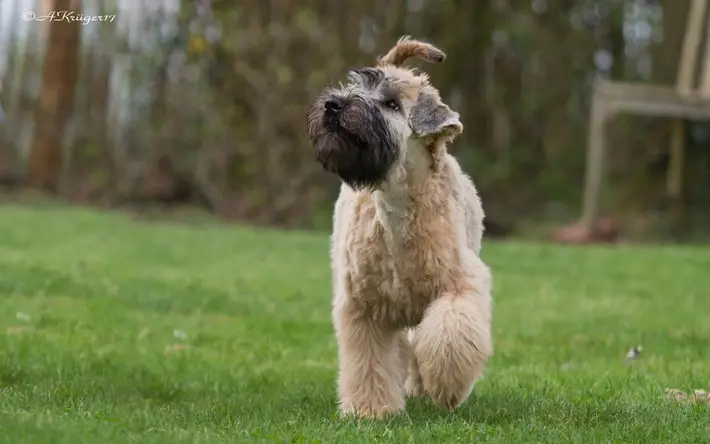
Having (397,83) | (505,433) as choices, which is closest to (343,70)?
(397,83)

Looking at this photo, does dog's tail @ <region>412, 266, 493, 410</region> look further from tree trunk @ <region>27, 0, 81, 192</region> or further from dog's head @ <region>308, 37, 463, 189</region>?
tree trunk @ <region>27, 0, 81, 192</region>

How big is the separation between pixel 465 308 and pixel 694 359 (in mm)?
3098

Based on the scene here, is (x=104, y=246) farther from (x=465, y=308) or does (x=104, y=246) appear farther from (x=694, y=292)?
(x=465, y=308)

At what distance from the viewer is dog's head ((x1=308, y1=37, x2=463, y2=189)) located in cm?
557

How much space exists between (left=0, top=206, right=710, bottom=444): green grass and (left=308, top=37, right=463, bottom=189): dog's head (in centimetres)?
120

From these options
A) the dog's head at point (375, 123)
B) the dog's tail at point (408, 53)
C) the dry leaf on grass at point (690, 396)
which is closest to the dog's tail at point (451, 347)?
the dog's head at point (375, 123)

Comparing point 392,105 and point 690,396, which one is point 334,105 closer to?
point 392,105

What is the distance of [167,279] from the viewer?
11.9 m

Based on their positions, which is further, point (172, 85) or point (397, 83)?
point (172, 85)

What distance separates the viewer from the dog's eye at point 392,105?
19.0 ft

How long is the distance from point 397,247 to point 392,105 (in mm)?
700

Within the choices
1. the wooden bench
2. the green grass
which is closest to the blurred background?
the wooden bench

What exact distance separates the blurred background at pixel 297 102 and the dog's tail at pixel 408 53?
12.4 metres

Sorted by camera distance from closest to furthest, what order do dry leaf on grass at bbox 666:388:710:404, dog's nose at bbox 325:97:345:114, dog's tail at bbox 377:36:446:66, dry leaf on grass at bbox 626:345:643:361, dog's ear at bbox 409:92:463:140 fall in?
1. dog's nose at bbox 325:97:345:114
2. dog's ear at bbox 409:92:463:140
3. dry leaf on grass at bbox 666:388:710:404
4. dog's tail at bbox 377:36:446:66
5. dry leaf on grass at bbox 626:345:643:361
